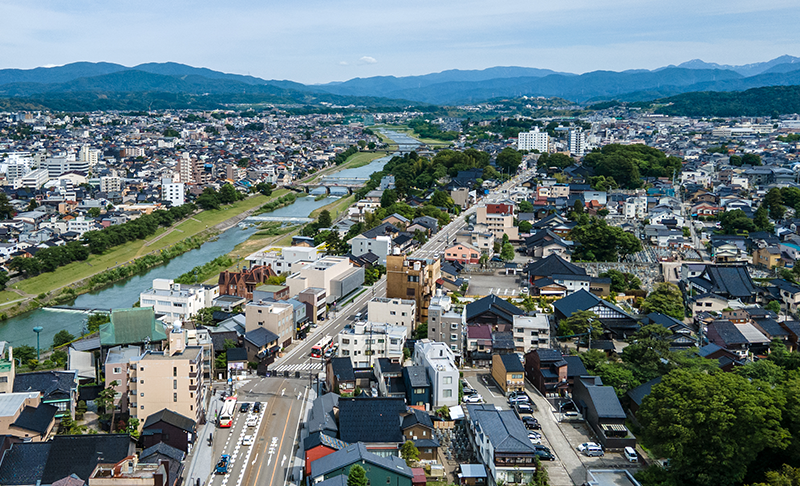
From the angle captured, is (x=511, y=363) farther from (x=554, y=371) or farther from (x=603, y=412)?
(x=603, y=412)

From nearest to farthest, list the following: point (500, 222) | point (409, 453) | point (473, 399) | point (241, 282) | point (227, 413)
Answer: point (409, 453)
point (227, 413)
point (473, 399)
point (241, 282)
point (500, 222)

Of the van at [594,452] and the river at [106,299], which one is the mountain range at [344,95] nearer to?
the river at [106,299]

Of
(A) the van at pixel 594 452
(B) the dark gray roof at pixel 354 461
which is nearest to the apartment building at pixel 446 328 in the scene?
(A) the van at pixel 594 452

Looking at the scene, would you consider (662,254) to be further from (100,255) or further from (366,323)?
(100,255)

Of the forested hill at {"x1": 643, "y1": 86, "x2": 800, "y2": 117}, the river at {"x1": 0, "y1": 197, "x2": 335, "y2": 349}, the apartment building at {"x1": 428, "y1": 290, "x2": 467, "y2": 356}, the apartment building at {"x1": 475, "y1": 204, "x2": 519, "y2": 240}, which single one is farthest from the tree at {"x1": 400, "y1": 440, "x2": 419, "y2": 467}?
the forested hill at {"x1": 643, "y1": 86, "x2": 800, "y2": 117}

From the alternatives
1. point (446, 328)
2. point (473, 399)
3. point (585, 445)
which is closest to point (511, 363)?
point (473, 399)

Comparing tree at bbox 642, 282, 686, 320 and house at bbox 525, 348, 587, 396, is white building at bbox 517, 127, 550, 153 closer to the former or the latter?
tree at bbox 642, 282, 686, 320
